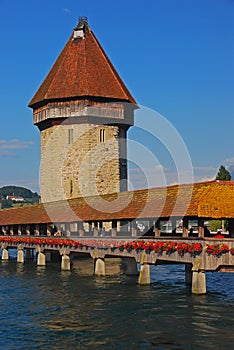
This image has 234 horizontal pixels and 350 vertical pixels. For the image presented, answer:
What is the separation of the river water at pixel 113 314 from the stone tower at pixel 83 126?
632 inches

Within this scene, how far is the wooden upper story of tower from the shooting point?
42.2 meters

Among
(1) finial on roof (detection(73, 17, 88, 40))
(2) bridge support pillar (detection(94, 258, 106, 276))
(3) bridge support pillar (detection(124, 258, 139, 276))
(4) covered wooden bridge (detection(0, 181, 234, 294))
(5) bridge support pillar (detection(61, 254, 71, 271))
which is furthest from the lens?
(1) finial on roof (detection(73, 17, 88, 40))

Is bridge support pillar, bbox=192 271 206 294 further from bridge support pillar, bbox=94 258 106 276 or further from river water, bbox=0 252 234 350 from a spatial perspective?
bridge support pillar, bbox=94 258 106 276

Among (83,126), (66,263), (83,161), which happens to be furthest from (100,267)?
(83,126)

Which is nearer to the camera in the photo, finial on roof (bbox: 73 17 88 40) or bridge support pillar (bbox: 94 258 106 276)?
bridge support pillar (bbox: 94 258 106 276)

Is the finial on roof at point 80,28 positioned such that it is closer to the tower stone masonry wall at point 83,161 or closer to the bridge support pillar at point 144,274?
the tower stone masonry wall at point 83,161

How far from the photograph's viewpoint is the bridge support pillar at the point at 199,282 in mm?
19152

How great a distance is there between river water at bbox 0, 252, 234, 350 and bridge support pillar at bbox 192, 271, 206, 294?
0.23 metres

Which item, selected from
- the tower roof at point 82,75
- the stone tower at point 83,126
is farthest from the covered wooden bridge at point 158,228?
the tower roof at point 82,75

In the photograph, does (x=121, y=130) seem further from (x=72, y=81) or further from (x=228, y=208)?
(x=228, y=208)

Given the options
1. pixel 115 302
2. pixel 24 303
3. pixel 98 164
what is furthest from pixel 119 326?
pixel 98 164

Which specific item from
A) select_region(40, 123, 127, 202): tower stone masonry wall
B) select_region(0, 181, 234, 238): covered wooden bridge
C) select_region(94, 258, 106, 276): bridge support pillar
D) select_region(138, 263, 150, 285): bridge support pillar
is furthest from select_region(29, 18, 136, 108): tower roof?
select_region(138, 263, 150, 285): bridge support pillar

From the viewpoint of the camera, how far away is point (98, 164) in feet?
140

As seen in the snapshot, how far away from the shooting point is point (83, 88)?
42.4 m
